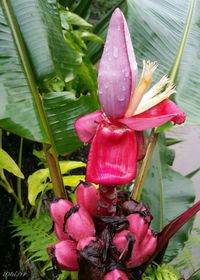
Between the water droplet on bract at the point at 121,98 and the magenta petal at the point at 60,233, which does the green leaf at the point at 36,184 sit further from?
the water droplet on bract at the point at 121,98

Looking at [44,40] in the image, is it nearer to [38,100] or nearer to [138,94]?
[38,100]

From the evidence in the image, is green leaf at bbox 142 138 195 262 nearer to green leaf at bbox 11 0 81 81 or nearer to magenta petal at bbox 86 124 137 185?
green leaf at bbox 11 0 81 81

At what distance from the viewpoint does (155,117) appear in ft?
1.66

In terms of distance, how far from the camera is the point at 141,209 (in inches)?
22.8

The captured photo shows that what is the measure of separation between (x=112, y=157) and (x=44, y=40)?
0.36 meters

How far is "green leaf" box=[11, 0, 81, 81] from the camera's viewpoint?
31.0 inches

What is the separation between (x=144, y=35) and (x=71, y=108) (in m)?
0.26

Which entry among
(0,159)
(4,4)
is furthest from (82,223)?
(4,4)

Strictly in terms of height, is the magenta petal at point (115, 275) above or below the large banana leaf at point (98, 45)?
above

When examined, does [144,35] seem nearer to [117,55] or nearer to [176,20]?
[176,20]

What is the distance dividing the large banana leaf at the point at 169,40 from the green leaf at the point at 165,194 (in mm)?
200

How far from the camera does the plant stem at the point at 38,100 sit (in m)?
0.74

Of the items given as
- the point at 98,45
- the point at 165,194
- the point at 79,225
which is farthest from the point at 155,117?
the point at 98,45

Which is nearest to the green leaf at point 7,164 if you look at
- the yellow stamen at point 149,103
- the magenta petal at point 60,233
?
the magenta petal at point 60,233
